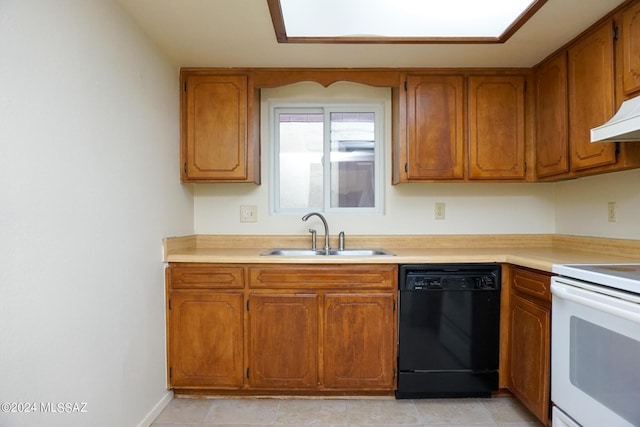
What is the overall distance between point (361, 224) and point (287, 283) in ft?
2.68

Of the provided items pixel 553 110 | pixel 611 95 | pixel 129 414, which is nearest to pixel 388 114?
pixel 553 110

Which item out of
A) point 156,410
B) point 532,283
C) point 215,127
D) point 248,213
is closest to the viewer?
point 532,283

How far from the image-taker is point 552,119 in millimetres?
2186

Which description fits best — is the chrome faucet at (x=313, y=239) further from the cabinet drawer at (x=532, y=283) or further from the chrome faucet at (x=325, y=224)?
the cabinet drawer at (x=532, y=283)

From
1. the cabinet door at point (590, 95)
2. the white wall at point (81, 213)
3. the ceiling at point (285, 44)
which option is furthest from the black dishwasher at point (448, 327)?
the white wall at point (81, 213)

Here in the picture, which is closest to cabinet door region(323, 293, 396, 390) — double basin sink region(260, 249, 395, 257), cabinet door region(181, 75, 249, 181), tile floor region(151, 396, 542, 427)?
tile floor region(151, 396, 542, 427)

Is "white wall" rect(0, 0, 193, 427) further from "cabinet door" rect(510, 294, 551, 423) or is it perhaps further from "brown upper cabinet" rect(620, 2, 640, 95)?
"brown upper cabinet" rect(620, 2, 640, 95)

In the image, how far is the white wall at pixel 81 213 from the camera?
1.06 meters

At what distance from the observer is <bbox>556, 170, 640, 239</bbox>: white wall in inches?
77.3

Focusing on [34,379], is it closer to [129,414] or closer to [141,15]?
[129,414]

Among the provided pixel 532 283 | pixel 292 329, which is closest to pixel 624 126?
pixel 532 283

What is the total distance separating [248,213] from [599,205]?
2320mm

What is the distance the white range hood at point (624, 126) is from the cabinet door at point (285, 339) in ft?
5.62

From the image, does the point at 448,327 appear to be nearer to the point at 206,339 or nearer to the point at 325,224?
the point at 325,224
